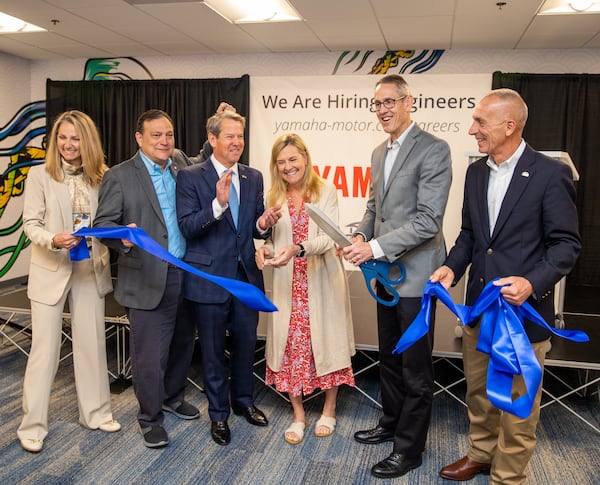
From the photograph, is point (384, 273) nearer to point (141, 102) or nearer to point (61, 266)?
point (61, 266)

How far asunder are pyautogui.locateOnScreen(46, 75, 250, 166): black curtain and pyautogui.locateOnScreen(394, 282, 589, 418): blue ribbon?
5451 millimetres

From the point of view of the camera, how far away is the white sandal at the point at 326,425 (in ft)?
10.7

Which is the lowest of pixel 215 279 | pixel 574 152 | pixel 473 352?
pixel 473 352

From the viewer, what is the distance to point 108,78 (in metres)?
7.86

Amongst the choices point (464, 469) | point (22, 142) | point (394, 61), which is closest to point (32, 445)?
point (464, 469)

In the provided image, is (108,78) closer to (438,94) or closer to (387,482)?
(438,94)

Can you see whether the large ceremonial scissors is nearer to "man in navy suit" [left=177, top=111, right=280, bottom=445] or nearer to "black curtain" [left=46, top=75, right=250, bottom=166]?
"man in navy suit" [left=177, top=111, right=280, bottom=445]

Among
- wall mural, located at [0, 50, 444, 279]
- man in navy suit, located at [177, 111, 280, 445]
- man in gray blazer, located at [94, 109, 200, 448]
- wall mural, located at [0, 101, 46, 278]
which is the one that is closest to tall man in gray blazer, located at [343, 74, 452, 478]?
man in navy suit, located at [177, 111, 280, 445]

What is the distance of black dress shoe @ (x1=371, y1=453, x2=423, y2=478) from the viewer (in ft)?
9.21

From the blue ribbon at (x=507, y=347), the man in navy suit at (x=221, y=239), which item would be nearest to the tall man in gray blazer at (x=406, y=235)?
the blue ribbon at (x=507, y=347)

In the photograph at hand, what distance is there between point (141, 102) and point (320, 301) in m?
5.51

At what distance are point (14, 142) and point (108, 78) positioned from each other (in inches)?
61.8

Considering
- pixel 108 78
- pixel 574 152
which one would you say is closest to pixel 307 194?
pixel 574 152

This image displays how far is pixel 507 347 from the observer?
7.30 ft
